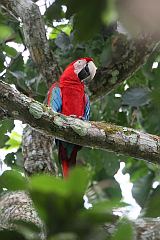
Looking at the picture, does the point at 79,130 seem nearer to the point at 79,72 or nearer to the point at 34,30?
the point at 34,30

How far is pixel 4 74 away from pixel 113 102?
0.80 m

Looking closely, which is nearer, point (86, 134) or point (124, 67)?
point (86, 134)

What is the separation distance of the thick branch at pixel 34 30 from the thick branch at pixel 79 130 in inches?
34.6

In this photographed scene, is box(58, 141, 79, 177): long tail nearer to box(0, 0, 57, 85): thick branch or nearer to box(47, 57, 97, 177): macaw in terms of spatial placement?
box(47, 57, 97, 177): macaw

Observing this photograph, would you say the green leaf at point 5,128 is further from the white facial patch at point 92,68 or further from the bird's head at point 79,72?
the white facial patch at point 92,68

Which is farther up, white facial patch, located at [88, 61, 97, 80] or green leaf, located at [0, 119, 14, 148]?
white facial patch, located at [88, 61, 97, 80]

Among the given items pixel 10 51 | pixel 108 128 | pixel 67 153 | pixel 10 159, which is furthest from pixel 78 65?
pixel 108 128

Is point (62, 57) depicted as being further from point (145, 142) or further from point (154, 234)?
point (154, 234)

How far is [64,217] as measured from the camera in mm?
460

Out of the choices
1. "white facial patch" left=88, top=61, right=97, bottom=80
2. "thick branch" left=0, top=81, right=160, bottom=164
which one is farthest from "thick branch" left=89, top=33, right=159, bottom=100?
"thick branch" left=0, top=81, right=160, bottom=164

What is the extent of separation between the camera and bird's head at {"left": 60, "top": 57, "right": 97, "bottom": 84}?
2990mm

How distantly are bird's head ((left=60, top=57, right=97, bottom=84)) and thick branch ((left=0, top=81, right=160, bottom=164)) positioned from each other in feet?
3.28

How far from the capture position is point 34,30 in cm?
271

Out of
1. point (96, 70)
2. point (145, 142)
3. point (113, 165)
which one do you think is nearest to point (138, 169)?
point (113, 165)
